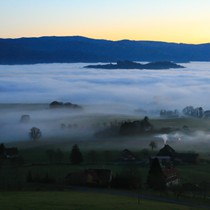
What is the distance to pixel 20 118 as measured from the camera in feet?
374

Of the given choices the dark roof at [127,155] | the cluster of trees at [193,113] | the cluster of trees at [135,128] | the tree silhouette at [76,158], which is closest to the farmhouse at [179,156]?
the dark roof at [127,155]

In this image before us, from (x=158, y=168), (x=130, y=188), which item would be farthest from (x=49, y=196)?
(x=158, y=168)

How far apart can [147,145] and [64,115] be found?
154 ft

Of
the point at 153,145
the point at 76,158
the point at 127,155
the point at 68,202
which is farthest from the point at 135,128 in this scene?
the point at 68,202

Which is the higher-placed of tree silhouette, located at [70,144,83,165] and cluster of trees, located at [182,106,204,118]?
cluster of trees, located at [182,106,204,118]

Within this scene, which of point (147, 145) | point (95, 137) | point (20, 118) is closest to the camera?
point (147, 145)

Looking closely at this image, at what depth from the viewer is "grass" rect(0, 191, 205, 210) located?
3080 centimetres

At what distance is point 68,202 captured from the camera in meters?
33.2

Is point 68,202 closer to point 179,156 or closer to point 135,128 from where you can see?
point 179,156

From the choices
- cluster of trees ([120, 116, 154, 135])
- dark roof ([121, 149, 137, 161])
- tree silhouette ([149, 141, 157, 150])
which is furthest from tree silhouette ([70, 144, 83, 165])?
cluster of trees ([120, 116, 154, 135])

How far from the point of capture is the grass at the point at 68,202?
30800 mm

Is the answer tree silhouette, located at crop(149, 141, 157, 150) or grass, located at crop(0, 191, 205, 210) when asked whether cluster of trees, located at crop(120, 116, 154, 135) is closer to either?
tree silhouette, located at crop(149, 141, 157, 150)

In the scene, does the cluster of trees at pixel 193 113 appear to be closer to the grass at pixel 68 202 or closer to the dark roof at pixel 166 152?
the dark roof at pixel 166 152

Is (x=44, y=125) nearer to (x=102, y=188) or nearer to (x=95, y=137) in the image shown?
(x=95, y=137)
